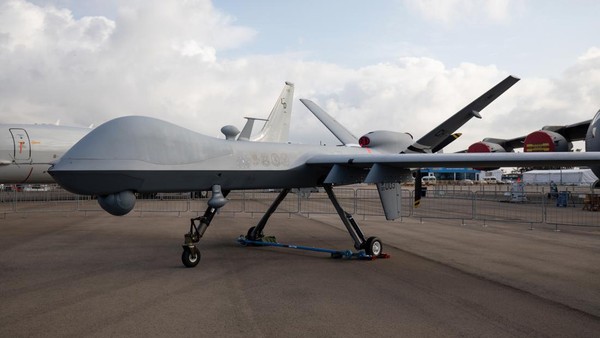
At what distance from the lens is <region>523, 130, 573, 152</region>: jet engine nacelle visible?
2428cm

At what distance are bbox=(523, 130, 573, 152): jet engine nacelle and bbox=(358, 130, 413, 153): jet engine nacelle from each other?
668 inches

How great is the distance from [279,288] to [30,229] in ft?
34.6

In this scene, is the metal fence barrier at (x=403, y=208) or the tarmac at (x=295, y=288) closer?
the tarmac at (x=295, y=288)

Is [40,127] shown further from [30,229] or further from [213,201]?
[213,201]

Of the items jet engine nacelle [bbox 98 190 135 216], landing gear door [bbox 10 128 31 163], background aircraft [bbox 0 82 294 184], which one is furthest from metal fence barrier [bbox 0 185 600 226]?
jet engine nacelle [bbox 98 190 135 216]

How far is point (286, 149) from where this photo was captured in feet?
29.0

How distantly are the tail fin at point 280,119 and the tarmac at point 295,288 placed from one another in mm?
12528

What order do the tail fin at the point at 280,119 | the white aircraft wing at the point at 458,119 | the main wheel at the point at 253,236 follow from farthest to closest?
the tail fin at the point at 280,119
the main wheel at the point at 253,236
the white aircraft wing at the point at 458,119

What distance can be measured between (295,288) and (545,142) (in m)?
22.7

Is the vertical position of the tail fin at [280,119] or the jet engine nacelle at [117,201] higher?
the tail fin at [280,119]

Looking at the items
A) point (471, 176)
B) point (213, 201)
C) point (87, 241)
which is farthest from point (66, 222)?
A: point (471, 176)

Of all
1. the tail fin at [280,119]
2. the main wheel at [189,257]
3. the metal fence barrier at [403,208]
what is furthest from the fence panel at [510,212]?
the main wheel at [189,257]

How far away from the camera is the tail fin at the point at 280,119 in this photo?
78.7 ft

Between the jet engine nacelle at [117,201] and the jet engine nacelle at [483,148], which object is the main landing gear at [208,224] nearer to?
the jet engine nacelle at [117,201]
